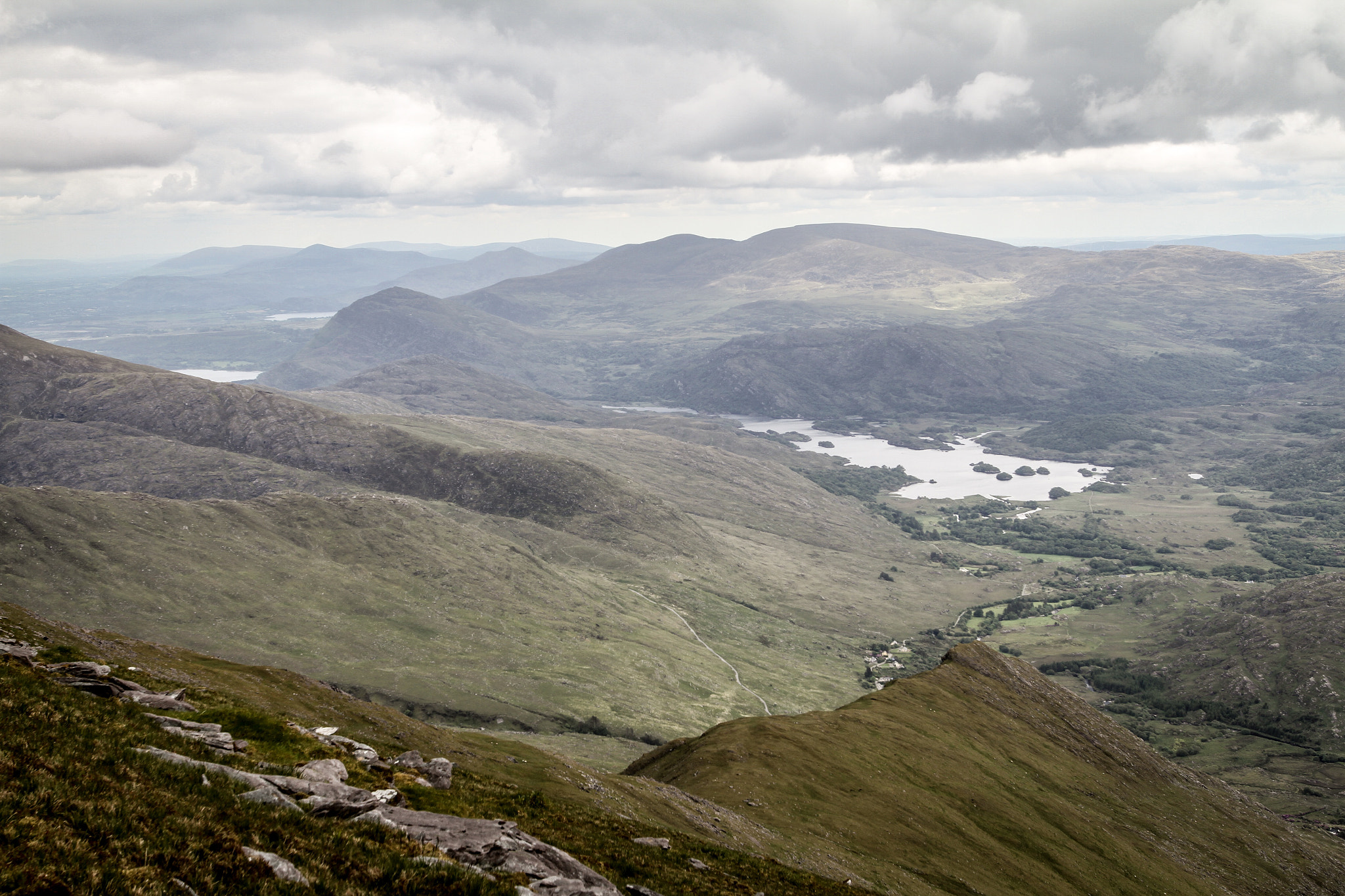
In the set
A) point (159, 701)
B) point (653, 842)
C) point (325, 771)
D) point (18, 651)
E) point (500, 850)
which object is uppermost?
point (18, 651)

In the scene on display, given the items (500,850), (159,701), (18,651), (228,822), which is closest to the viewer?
(228,822)

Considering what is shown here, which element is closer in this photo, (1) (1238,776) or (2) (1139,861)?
(2) (1139,861)

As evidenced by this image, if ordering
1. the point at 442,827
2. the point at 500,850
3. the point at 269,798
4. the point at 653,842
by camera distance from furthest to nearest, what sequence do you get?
the point at 653,842
the point at 442,827
the point at 500,850
the point at 269,798

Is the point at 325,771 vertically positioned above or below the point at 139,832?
below

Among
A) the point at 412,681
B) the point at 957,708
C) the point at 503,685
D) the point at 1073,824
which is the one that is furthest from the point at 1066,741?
the point at 412,681

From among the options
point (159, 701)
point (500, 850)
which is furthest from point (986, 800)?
point (159, 701)

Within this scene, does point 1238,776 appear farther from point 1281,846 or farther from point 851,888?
point 851,888

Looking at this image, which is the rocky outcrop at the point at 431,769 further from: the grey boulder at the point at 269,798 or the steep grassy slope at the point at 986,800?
the steep grassy slope at the point at 986,800

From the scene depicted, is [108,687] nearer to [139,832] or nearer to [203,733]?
[203,733]

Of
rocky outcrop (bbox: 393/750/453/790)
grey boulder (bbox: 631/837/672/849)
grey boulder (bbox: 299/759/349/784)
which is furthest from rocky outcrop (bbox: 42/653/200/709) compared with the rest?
grey boulder (bbox: 631/837/672/849)
